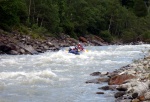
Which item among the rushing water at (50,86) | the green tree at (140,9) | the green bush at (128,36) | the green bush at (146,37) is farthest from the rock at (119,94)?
the green tree at (140,9)

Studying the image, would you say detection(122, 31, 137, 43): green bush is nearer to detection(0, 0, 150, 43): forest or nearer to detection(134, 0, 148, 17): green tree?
detection(0, 0, 150, 43): forest

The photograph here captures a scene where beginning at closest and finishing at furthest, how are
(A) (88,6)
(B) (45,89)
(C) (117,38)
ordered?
(B) (45,89) → (A) (88,6) → (C) (117,38)

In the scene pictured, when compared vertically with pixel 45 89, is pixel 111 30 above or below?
below

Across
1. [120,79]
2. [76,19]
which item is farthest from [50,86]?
[76,19]

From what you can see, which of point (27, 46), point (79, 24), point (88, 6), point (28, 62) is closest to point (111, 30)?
point (88, 6)

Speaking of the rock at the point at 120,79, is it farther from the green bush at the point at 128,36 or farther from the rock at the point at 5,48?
the green bush at the point at 128,36

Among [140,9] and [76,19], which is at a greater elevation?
[76,19]

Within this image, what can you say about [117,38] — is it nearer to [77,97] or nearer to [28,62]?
[28,62]

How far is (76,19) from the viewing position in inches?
2275

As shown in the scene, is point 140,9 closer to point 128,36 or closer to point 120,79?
point 128,36

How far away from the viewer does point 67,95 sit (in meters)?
12.7

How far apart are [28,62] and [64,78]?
7.20m

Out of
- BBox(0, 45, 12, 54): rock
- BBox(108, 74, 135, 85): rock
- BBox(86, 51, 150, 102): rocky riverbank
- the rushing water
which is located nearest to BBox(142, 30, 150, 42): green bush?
BBox(0, 45, 12, 54): rock

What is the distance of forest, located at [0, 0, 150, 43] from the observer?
36.4 meters
